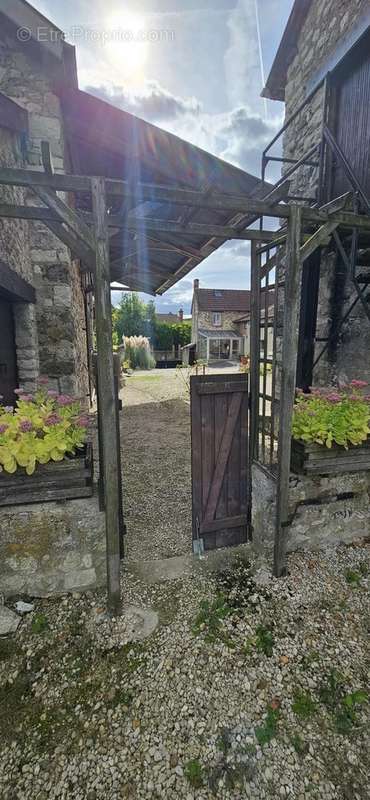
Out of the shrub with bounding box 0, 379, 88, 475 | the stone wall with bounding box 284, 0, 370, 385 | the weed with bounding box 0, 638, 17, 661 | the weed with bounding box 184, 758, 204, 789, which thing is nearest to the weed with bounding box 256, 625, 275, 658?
the weed with bounding box 184, 758, 204, 789

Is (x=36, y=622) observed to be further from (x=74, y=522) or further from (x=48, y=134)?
(x=48, y=134)

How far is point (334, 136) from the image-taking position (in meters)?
4.85

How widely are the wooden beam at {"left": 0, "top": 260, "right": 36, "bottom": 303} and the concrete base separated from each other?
8.42ft

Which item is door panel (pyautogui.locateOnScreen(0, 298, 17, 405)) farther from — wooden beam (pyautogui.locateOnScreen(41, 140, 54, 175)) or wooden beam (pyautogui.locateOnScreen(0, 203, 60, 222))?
wooden beam (pyautogui.locateOnScreen(41, 140, 54, 175))

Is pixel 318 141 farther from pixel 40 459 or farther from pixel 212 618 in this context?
pixel 212 618

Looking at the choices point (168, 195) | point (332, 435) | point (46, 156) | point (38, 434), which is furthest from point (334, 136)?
point (38, 434)

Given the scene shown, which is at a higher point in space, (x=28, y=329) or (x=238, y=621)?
(x=28, y=329)

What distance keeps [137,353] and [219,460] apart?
53.9ft

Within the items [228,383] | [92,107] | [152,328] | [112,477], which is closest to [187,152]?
[92,107]

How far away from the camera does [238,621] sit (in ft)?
7.61

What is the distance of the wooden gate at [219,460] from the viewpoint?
116 inches

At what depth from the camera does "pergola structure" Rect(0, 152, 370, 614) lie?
2039 millimetres

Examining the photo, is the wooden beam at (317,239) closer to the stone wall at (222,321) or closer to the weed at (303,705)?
the weed at (303,705)

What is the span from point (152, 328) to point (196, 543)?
85.8 ft
